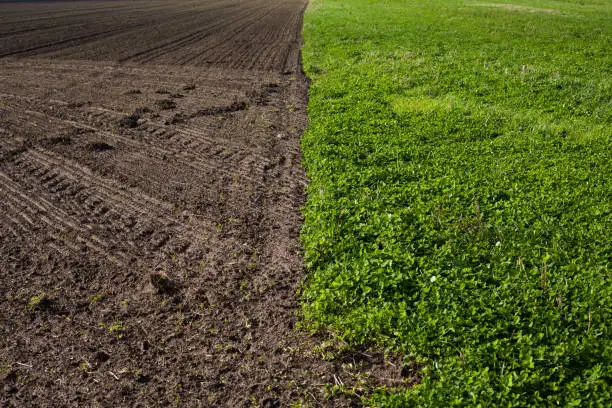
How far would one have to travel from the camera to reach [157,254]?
6723mm

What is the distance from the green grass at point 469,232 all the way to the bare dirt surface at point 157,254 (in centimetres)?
49

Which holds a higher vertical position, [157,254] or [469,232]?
[469,232]

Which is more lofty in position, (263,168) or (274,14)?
(274,14)

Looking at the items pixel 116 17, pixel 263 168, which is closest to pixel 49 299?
pixel 263 168

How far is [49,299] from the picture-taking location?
580 centimetres

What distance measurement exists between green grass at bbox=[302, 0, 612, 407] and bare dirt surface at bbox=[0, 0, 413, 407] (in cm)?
49

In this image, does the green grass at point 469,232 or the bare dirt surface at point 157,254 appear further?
the bare dirt surface at point 157,254

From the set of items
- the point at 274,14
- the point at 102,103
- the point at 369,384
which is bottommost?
the point at 369,384

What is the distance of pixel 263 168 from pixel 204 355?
192 inches

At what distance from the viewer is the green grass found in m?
4.62

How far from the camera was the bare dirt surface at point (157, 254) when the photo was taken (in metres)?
4.77

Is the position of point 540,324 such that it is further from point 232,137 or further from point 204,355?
point 232,137

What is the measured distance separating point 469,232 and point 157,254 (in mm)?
4179

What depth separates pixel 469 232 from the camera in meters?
6.70
